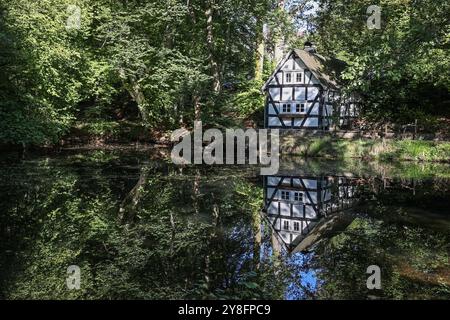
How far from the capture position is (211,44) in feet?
96.8

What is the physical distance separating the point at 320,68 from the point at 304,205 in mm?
22639

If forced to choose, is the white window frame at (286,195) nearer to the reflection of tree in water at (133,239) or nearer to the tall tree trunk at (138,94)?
the reflection of tree in water at (133,239)

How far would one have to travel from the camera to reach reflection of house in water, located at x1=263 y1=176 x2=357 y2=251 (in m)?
9.76

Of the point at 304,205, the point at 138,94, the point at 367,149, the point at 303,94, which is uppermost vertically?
the point at 303,94

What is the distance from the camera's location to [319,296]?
20.5 feet

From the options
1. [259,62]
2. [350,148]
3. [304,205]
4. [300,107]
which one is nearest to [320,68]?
[300,107]

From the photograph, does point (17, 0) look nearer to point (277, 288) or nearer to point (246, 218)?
point (246, 218)

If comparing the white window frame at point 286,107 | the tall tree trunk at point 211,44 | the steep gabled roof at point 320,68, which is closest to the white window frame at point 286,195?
the tall tree trunk at point 211,44

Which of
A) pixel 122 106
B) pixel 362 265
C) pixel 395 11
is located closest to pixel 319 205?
pixel 362 265

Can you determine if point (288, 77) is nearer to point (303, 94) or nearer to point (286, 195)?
point (303, 94)

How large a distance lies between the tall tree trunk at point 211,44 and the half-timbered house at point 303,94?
4600 millimetres

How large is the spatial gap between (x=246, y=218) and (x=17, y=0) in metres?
15.7

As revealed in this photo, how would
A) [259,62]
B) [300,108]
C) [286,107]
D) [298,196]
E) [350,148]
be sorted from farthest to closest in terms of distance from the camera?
[259,62] → [286,107] → [300,108] → [350,148] → [298,196]

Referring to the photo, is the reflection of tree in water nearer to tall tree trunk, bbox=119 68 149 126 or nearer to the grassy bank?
the grassy bank
